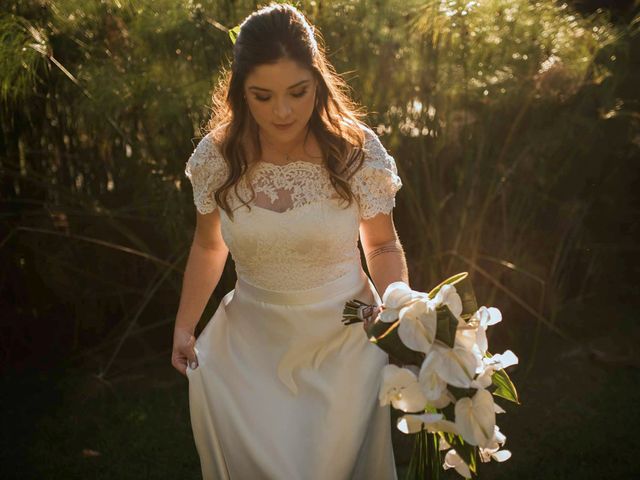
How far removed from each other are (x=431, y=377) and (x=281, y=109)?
33.1 inches

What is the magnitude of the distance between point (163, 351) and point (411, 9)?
227cm

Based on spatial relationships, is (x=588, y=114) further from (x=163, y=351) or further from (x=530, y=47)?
(x=163, y=351)

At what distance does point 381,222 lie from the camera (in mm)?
2230

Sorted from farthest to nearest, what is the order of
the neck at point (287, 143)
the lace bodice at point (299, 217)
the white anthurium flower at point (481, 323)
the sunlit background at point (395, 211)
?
1. the sunlit background at point (395, 211)
2. the neck at point (287, 143)
3. the lace bodice at point (299, 217)
4. the white anthurium flower at point (481, 323)

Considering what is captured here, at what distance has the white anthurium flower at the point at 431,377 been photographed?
1.55 meters

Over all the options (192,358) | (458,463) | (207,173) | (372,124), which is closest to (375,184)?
(207,173)

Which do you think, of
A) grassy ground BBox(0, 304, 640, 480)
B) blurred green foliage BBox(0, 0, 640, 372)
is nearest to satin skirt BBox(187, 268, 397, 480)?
grassy ground BBox(0, 304, 640, 480)

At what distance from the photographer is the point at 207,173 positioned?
7.52ft

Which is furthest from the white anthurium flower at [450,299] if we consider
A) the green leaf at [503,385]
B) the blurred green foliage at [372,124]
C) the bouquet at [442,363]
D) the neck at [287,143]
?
the blurred green foliage at [372,124]

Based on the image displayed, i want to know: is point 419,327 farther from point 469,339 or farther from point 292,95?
point 292,95

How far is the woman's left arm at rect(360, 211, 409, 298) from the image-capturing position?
7.19 ft

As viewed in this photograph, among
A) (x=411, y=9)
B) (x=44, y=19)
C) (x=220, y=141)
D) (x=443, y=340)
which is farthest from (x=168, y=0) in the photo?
(x=443, y=340)

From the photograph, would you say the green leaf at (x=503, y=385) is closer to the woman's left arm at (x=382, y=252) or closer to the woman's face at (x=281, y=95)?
the woman's left arm at (x=382, y=252)

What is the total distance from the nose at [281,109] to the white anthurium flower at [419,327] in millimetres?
703
